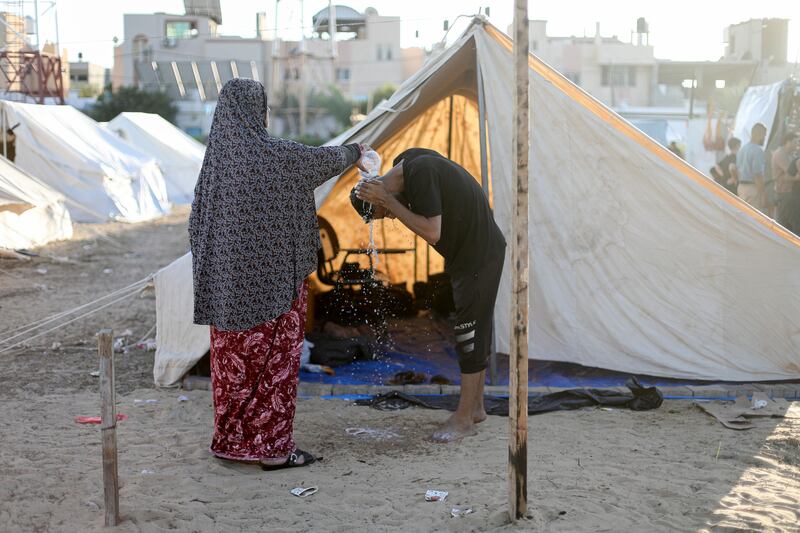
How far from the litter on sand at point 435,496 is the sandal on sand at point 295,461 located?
680 millimetres

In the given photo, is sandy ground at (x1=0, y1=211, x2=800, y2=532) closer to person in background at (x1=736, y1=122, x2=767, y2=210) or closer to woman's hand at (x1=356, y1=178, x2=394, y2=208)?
woman's hand at (x1=356, y1=178, x2=394, y2=208)

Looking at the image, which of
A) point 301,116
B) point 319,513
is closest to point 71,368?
point 319,513

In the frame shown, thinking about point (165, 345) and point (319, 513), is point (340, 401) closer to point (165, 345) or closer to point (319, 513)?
point (165, 345)

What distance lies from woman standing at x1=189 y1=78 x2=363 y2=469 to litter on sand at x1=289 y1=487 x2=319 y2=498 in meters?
0.30

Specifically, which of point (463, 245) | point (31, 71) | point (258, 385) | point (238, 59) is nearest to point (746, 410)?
point (463, 245)

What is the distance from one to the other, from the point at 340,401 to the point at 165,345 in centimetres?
112

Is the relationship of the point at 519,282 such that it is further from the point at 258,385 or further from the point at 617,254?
the point at 617,254

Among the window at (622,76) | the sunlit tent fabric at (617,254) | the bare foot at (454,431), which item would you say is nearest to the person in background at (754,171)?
the sunlit tent fabric at (617,254)

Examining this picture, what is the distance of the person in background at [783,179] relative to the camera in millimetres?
8398

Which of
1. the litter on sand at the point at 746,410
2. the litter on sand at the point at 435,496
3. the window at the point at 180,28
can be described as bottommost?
the litter on sand at the point at 746,410

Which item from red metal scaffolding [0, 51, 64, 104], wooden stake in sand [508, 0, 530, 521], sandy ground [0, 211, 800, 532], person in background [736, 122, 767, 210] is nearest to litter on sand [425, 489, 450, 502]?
sandy ground [0, 211, 800, 532]

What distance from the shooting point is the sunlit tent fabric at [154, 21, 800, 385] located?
15.8ft

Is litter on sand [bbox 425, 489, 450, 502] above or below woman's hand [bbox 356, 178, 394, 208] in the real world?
below

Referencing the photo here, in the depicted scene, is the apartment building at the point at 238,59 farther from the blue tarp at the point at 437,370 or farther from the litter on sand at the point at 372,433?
the litter on sand at the point at 372,433
